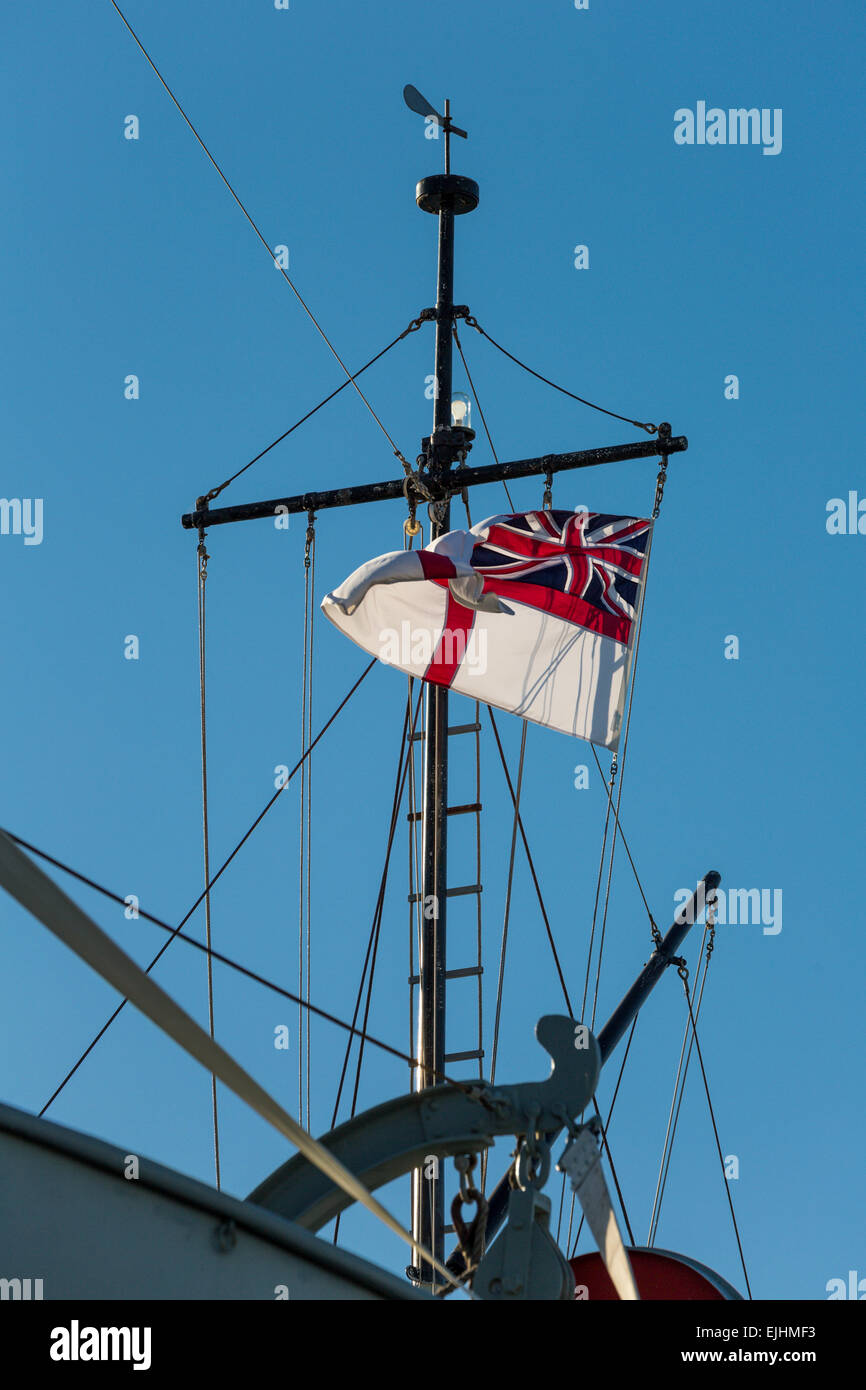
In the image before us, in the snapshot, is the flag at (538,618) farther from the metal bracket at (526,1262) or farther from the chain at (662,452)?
the metal bracket at (526,1262)

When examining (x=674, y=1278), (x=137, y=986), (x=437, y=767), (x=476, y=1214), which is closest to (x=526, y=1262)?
(x=476, y=1214)

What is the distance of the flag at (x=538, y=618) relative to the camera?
15.7 metres

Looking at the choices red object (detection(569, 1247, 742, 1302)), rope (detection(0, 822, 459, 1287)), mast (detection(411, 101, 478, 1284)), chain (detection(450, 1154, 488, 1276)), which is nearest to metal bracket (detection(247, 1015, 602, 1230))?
chain (detection(450, 1154, 488, 1276))

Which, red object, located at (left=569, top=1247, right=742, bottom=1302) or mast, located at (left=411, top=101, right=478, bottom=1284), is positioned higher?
mast, located at (left=411, top=101, right=478, bottom=1284)

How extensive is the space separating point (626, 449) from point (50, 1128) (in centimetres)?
1086

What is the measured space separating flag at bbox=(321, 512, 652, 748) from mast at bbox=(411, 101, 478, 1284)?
1.65ft

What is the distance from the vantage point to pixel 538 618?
52.2ft

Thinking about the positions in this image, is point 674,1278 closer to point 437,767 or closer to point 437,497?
point 437,767

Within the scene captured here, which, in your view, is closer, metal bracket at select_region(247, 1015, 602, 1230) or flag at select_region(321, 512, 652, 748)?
metal bracket at select_region(247, 1015, 602, 1230)

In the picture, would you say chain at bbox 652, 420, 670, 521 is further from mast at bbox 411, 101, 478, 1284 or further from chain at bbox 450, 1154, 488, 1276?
chain at bbox 450, 1154, 488, 1276

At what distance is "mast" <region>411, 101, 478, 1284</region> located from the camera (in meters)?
13.8

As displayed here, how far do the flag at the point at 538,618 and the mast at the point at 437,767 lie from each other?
1.65 feet

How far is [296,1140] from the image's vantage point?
6.80 metres
